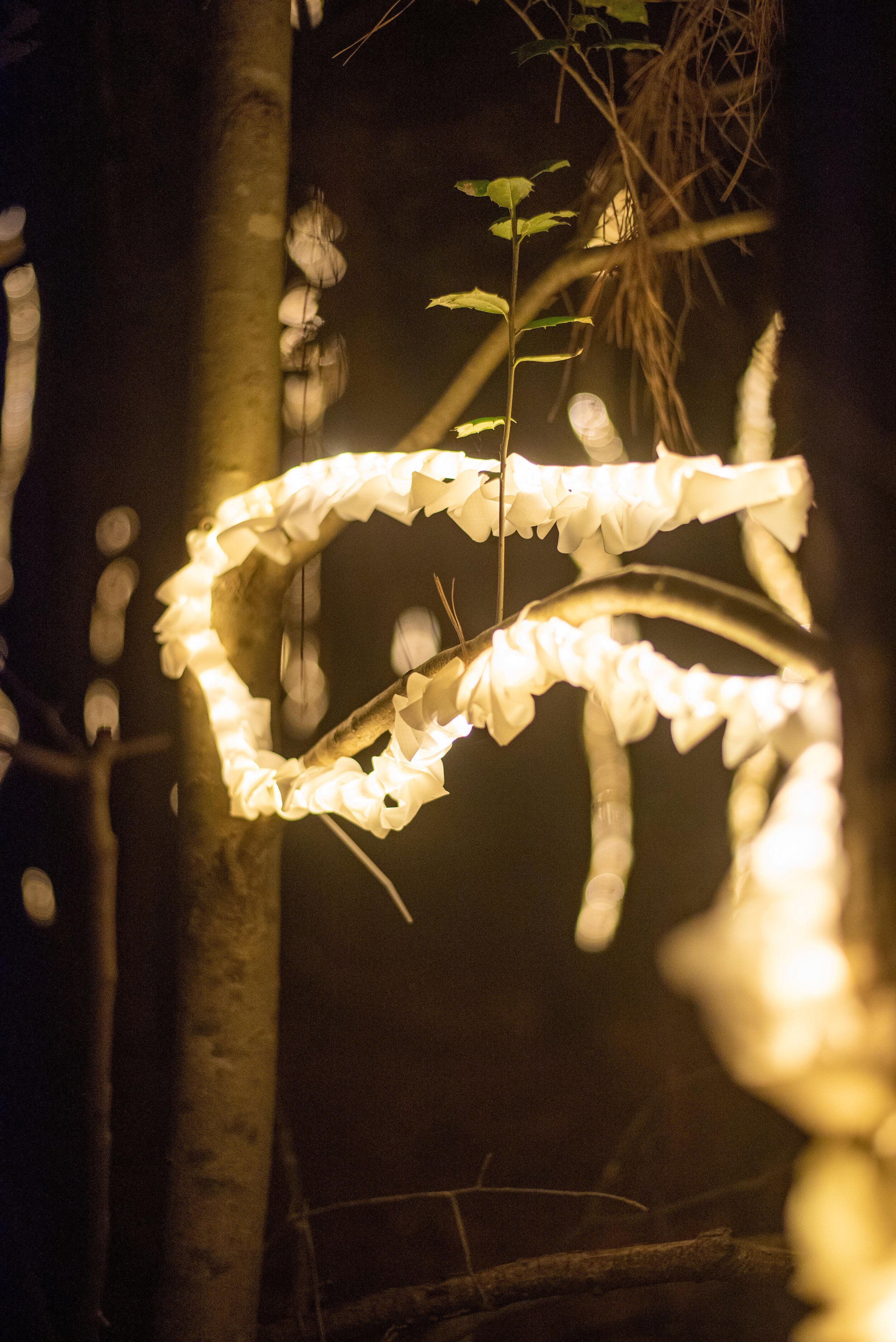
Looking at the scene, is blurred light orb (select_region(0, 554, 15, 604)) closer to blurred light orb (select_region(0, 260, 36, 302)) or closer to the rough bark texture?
blurred light orb (select_region(0, 260, 36, 302))

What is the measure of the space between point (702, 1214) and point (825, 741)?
4.73 ft

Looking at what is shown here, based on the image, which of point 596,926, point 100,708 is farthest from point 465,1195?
point 100,708

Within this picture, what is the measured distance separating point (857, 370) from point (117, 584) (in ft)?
5.06

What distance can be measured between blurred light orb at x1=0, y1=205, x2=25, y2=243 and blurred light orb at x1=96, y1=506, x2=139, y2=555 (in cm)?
60

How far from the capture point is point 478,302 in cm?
97

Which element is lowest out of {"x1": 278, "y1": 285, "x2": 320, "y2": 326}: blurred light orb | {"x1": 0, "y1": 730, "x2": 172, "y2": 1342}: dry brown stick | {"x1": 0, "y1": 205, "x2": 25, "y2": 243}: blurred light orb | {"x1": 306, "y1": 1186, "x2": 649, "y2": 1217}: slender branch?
{"x1": 306, "y1": 1186, "x2": 649, "y2": 1217}: slender branch

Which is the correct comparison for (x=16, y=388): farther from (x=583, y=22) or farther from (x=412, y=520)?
(x=583, y=22)

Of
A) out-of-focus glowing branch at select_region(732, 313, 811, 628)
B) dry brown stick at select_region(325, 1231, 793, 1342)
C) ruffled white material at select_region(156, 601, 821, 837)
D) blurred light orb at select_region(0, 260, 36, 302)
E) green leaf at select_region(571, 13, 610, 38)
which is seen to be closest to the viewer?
ruffled white material at select_region(156, 601, 821, 837)

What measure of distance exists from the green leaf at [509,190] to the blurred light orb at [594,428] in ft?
2.29

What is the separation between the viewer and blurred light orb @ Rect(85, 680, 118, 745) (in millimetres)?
1681

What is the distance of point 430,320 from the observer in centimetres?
166

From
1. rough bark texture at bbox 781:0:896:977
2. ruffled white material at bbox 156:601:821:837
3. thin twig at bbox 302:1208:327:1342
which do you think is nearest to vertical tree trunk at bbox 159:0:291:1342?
thin twig at bbox 302:1208:327:1342

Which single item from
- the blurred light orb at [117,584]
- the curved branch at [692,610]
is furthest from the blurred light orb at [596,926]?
the blurred light orb at [117,584]

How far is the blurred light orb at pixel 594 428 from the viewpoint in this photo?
5.31 feet
